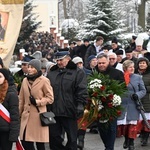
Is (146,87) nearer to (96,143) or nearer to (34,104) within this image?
(96,143)

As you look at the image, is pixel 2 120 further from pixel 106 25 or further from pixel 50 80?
pixel 106 25

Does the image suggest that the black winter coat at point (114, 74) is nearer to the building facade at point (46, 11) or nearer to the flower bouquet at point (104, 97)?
the flower bouquet at point (104, 97)

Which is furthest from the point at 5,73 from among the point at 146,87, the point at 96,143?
the point at 96,143

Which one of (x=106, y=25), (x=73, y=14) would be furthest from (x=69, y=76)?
(x=73, y=14)

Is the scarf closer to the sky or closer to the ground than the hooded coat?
closer to the sky

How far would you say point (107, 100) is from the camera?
906cm

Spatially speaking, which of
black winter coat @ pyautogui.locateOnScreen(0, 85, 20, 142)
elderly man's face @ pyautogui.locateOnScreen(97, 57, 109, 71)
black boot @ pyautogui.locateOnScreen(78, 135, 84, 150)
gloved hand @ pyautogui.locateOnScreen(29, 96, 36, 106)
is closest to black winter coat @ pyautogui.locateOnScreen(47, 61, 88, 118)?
gloved hand @ pyautogui.locateOnScreen(29, 96, 36, 106)

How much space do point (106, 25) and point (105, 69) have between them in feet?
63.9

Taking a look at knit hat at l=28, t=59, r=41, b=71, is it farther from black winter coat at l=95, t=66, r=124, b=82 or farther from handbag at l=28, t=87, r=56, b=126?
black winter coat at l=95, t=66, r=124, b=82

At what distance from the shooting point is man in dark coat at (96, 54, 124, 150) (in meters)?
8.91

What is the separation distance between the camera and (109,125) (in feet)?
29.3

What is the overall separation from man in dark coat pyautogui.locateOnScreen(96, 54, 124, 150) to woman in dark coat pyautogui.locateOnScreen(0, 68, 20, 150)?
7.84ft

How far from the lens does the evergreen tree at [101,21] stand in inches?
1110

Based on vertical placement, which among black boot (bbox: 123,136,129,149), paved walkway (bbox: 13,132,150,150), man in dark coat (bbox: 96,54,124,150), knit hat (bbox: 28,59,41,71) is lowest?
paved walkway (bbox: 13,132,150,150)
